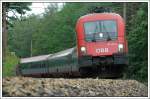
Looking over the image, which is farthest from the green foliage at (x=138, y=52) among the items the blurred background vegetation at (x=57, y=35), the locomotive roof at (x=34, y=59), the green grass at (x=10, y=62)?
the green grass at (x=10, y=62)

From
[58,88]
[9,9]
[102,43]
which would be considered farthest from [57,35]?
[58,88]

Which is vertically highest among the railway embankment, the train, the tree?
the tree

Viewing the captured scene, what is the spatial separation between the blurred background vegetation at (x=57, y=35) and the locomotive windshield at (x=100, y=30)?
1.59 meters

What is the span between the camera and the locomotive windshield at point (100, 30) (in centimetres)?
1769

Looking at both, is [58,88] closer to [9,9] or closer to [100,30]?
[9,9]

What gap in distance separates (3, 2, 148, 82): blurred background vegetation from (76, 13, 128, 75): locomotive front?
1.57 meters

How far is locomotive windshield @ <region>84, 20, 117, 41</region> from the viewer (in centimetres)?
1769

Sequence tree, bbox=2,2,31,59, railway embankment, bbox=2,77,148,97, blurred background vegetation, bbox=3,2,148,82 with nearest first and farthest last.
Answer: railway embankment, bbox=2,77,148,97, tree, bbox=2,2,31,59, blurred background vegetation, bbox=3,2,148,82

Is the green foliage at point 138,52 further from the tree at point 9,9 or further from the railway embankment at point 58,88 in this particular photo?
the railway embankment at point 58,88

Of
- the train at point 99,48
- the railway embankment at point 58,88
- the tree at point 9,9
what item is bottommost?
the railway embankment at point 58,88

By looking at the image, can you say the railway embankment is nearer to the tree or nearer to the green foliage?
the tree

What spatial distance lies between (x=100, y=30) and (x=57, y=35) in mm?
2534

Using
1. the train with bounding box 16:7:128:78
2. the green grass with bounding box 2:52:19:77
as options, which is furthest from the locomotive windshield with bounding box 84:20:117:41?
the green grass with bounding box 2:52:19:77

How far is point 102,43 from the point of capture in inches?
685
